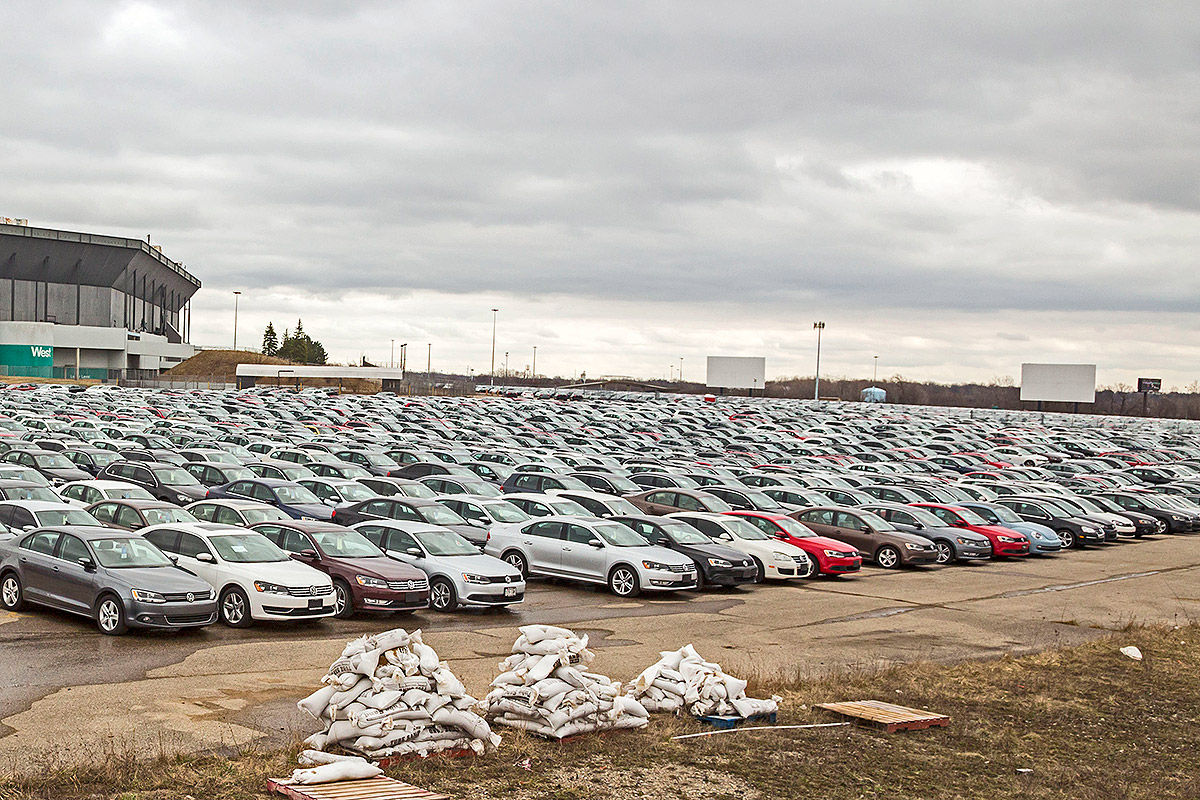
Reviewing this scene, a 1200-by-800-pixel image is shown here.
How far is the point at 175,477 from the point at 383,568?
42.6 feet

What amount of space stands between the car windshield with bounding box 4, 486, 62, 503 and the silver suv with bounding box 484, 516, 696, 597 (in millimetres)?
8775

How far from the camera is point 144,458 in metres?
32.3

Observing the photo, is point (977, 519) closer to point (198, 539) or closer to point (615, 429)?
point (198, 539)

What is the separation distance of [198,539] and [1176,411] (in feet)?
457

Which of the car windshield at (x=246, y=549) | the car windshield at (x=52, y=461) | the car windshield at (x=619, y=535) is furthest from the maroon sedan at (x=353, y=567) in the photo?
the car windshield at (x=52, y=461)

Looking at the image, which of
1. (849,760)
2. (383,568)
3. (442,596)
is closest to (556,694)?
(849,760)

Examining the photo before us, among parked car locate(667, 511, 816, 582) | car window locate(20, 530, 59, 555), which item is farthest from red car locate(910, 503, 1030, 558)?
car window locate(20, 530, 59, 555)

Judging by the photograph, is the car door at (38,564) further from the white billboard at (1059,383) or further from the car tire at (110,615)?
the white billboard at (1059,383)

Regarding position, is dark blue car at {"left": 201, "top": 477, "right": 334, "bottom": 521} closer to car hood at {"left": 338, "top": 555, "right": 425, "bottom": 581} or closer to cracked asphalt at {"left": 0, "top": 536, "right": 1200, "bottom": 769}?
cracked asphalt at {"left": 0, "top": 536, "right": 1200, "bottom": 769}

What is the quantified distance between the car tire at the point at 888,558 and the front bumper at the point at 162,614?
1662 centimetres

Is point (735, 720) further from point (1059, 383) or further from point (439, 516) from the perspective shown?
point (1059, 383)

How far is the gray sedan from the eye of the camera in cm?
1505

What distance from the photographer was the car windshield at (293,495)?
85.0 feet

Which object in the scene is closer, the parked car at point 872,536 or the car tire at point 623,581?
the car tire at point 623,581
